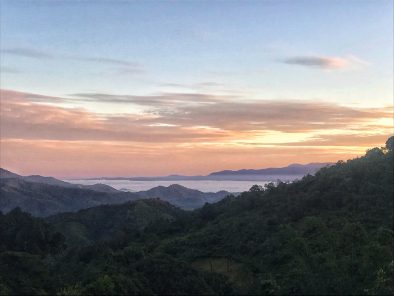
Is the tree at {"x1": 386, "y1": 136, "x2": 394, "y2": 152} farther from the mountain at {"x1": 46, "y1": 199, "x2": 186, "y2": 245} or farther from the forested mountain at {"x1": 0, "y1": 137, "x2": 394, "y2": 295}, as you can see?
the mountain at {"x1": 46, "y1": 199, "x2": 186, "y2": 245}

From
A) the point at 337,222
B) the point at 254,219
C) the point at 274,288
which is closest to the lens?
the point at 274,288

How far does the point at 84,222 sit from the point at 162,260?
101 metres

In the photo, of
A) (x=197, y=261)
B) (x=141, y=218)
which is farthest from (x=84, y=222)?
(x=197, y=261)

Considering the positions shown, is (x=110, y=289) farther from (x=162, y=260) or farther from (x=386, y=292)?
(x=386, y=292)

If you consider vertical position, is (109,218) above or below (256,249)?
below

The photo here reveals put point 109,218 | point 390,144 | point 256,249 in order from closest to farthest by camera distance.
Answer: point 256,249 → point 390,144 → point 109,218

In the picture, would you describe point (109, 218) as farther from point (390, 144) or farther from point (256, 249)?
point (256, 249)

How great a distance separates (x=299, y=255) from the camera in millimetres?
39562

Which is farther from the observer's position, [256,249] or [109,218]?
[109,218]

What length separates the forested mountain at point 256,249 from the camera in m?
32.1

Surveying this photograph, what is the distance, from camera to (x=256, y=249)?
47.7 m

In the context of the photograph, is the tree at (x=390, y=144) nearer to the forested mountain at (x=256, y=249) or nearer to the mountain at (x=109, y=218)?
the forested mountain at (x=256, y=249)

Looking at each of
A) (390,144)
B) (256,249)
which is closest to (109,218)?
(390,144)

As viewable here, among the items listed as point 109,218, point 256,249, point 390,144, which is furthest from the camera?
point 109,218
